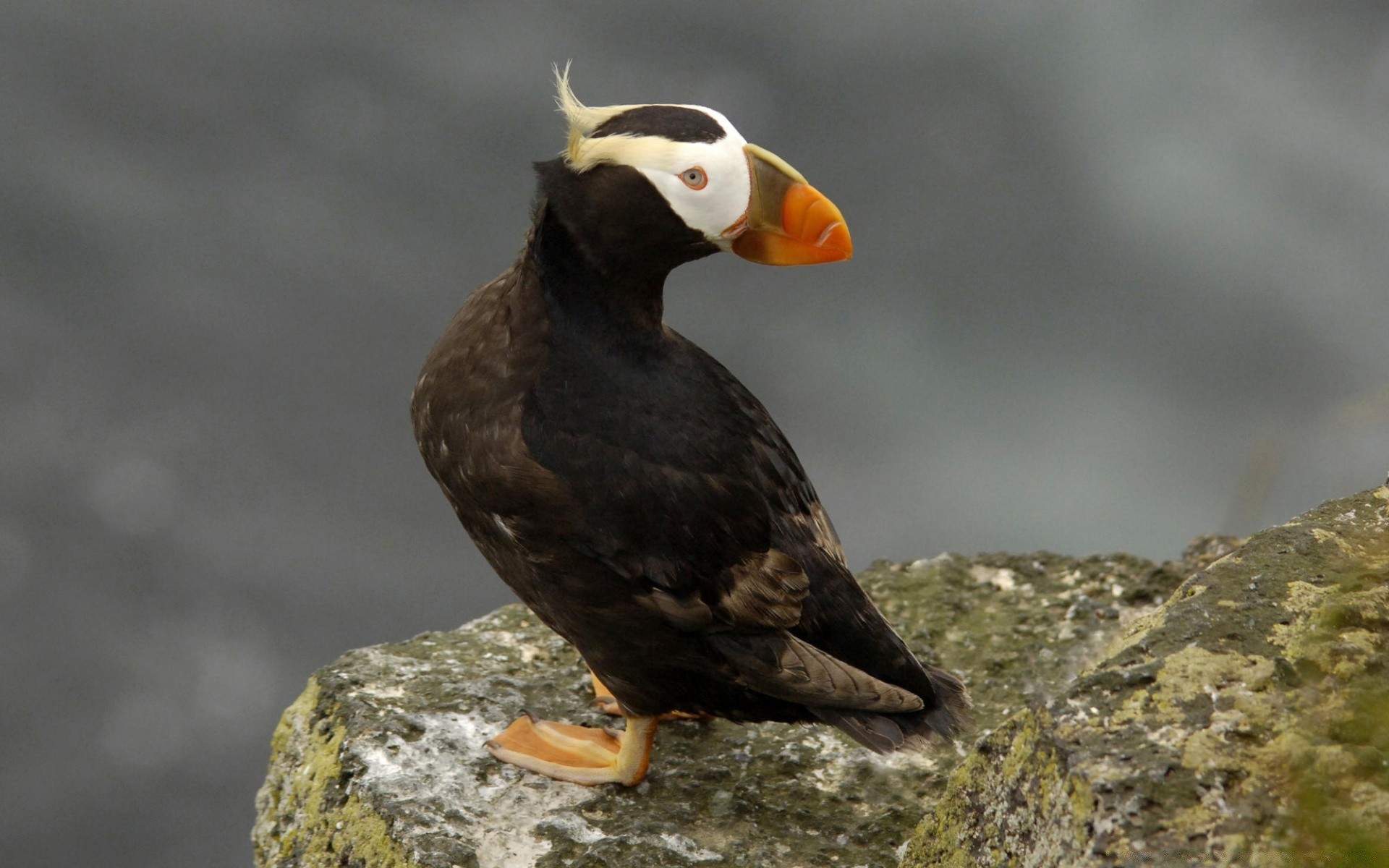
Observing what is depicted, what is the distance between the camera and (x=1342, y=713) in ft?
8.80

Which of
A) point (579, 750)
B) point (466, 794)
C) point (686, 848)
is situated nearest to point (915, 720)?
point (686, 848)

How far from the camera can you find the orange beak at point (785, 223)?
379cm

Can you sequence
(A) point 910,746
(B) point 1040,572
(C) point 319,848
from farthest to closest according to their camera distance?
(B) point 1040,572
(C) point 319,848
(A) point 910,746

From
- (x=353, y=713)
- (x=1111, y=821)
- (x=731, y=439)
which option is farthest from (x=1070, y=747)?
(x=353, y=713)

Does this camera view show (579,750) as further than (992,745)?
Yes

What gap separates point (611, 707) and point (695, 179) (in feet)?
6.81

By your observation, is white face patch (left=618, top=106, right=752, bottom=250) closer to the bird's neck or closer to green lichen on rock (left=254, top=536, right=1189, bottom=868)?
the bird's neck

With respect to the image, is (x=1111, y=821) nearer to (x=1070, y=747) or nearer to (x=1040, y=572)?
(x=1070, y=747)

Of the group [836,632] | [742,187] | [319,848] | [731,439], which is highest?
[742,187]

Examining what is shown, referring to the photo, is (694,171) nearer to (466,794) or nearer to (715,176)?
(715,176)

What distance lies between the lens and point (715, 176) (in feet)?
12.2

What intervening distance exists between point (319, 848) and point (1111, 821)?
105 inches

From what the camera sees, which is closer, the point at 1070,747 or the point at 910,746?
the point at 1070,747

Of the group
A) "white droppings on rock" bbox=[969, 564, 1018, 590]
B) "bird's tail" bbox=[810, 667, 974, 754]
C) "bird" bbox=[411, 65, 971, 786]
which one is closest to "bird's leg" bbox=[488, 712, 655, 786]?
"bird" bbox=[411, 65, 971, 786]
